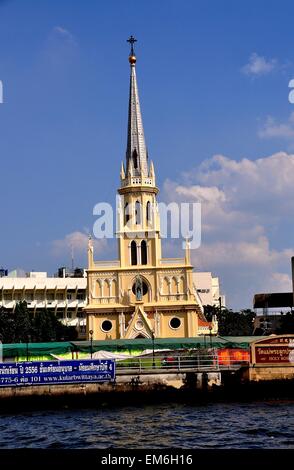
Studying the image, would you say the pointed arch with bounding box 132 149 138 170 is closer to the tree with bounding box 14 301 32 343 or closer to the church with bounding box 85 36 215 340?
the church with bounding box 85 36 215 340

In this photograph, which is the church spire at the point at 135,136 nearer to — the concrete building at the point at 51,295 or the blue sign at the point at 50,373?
the blue sign at the point at 50,373

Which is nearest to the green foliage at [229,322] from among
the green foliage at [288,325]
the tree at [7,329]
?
the green foliage at [288,325]

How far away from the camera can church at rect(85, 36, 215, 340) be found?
83.1 m

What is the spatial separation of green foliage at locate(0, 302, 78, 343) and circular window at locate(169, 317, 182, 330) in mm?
25836

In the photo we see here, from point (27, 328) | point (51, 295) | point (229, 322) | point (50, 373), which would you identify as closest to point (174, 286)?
point (27, 328)

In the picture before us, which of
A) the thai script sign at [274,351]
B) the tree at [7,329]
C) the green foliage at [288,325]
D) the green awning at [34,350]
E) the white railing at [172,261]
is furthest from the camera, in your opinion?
the green foliage at [288,325]

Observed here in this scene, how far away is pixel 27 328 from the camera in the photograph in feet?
342

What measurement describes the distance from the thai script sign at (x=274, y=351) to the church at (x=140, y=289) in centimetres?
3162

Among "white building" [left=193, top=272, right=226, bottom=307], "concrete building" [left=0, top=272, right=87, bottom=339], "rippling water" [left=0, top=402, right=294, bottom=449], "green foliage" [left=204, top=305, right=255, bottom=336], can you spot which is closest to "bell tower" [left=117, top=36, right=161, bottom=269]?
"rippling water" [left=0, top=402, right=294, bottom=449]

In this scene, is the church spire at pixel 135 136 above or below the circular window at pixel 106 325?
above

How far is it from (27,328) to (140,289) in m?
26.8

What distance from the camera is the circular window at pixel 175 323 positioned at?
274 feet

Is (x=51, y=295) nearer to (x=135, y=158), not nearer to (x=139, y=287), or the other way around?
(x=135, y=158)
